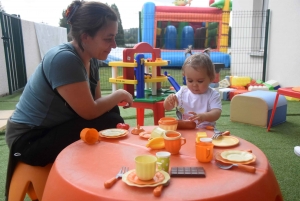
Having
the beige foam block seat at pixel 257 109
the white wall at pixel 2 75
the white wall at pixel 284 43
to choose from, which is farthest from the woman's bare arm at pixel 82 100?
the white wall at pixel 2 75

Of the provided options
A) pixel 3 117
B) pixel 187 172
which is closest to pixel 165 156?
pixel 187 172

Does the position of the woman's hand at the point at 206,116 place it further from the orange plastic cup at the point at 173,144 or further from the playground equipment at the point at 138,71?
the playground equipment at the point at 138,71

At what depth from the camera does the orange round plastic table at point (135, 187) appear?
991mm

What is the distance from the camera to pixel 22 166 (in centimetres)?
166

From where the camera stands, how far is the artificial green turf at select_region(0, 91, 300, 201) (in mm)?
2088

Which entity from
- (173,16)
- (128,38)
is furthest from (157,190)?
(128,38)

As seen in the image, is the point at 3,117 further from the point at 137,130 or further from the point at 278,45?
the point at 278,45

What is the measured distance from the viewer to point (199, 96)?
219 centimetres

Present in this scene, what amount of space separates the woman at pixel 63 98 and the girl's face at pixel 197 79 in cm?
60

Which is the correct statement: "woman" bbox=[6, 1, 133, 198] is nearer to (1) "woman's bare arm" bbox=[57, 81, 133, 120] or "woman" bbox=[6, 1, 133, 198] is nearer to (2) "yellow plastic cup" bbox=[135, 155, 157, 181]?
(1) "woman's bare arm" bbox=[57, 81, 133, 120]

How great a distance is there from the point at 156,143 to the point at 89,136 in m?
0.36

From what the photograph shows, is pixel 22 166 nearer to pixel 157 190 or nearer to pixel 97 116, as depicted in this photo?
pixel 97 116

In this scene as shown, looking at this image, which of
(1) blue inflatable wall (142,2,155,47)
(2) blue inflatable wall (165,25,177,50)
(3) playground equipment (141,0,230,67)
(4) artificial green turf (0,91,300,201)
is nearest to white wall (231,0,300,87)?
(3) playground equipment (141,0,230,67)

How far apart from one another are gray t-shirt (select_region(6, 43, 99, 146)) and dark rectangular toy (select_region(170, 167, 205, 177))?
75 centimetres
